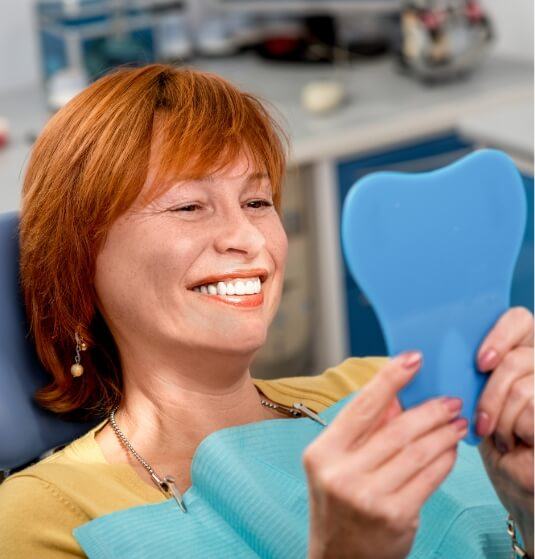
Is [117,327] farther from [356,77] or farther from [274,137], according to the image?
[356,77]

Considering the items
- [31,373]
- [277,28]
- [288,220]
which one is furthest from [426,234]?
[277,28]

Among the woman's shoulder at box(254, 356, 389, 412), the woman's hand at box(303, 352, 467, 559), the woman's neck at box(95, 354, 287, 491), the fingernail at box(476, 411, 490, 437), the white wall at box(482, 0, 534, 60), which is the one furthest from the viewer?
the white wall at box(482, 0, 534, 60)

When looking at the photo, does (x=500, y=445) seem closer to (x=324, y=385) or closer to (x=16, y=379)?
(x=324, y=385)

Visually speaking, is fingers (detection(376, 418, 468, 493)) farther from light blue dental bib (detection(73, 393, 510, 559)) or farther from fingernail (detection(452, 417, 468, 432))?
light blue dental bib (detection(73, 393, 510, 559))

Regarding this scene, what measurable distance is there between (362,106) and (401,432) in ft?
5.75

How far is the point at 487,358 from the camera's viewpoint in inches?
36.1

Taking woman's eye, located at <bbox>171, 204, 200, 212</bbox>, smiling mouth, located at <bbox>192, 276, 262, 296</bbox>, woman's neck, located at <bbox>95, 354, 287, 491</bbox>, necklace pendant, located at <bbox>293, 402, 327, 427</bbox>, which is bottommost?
necklace pendant, located at <bbox>293, 402, 327, 427</bbox>

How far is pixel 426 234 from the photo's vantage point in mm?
905

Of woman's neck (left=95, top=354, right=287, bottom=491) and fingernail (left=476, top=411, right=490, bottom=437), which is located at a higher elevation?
fingernail (left=476, top=411, right=490, bottom=437)

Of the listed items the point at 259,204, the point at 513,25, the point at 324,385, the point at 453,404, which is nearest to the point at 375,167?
the point at 513,25

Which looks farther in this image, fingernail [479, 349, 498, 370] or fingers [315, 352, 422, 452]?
fingernail [479, 349, 498, 370]

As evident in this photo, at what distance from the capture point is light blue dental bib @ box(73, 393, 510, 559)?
3.55 feet

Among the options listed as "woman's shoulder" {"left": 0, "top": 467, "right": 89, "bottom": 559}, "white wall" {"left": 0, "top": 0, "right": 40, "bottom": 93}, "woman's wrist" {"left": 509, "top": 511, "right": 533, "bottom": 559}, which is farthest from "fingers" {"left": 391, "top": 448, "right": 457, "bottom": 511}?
"white wall" {"left": 0, "top": 0, "right": 40, "bottom": 93}

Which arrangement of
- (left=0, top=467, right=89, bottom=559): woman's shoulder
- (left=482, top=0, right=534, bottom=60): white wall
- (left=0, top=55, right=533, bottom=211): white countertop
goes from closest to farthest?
(left=0, top=467, right=89, bottom=559): woman's shoulder
(left=0, top=55, right=533, bottom=211): white countertop
(left=482, top=0, right=534, bottom=60): white wall
